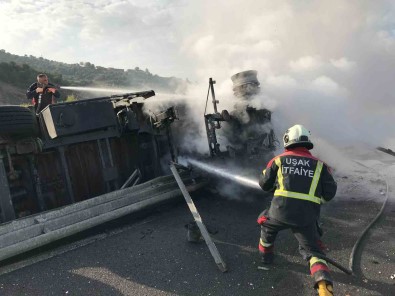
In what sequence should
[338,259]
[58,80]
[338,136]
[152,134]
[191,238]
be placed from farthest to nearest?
[58,80]
[338,136]
[152,134]
[191,238]
[338,259]

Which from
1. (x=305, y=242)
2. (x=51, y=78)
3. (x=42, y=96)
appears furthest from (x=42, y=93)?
(x=51, y=78)

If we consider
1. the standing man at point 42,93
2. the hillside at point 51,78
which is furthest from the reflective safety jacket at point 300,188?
the hillside at point 51,78

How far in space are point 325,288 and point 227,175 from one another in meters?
3.57

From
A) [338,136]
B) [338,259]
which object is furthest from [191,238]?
[338,136]

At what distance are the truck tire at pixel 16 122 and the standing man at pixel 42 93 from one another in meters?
1.54

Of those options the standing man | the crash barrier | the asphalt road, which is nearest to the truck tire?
the crash barrier

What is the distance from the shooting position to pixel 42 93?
6.86 meters

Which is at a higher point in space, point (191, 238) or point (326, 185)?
point (326, 185)

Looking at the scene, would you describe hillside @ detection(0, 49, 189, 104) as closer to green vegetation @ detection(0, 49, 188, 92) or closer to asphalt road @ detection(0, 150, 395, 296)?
green vegetation @ detection(0, 49, 188, 92)

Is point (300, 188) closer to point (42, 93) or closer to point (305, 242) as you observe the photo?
point (305, 242)

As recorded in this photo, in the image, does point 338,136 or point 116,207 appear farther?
point 338,136

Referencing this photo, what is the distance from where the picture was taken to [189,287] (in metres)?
3.76

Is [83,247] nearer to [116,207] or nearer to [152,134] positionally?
[116,207]

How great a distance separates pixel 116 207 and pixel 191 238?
4.55 feet
